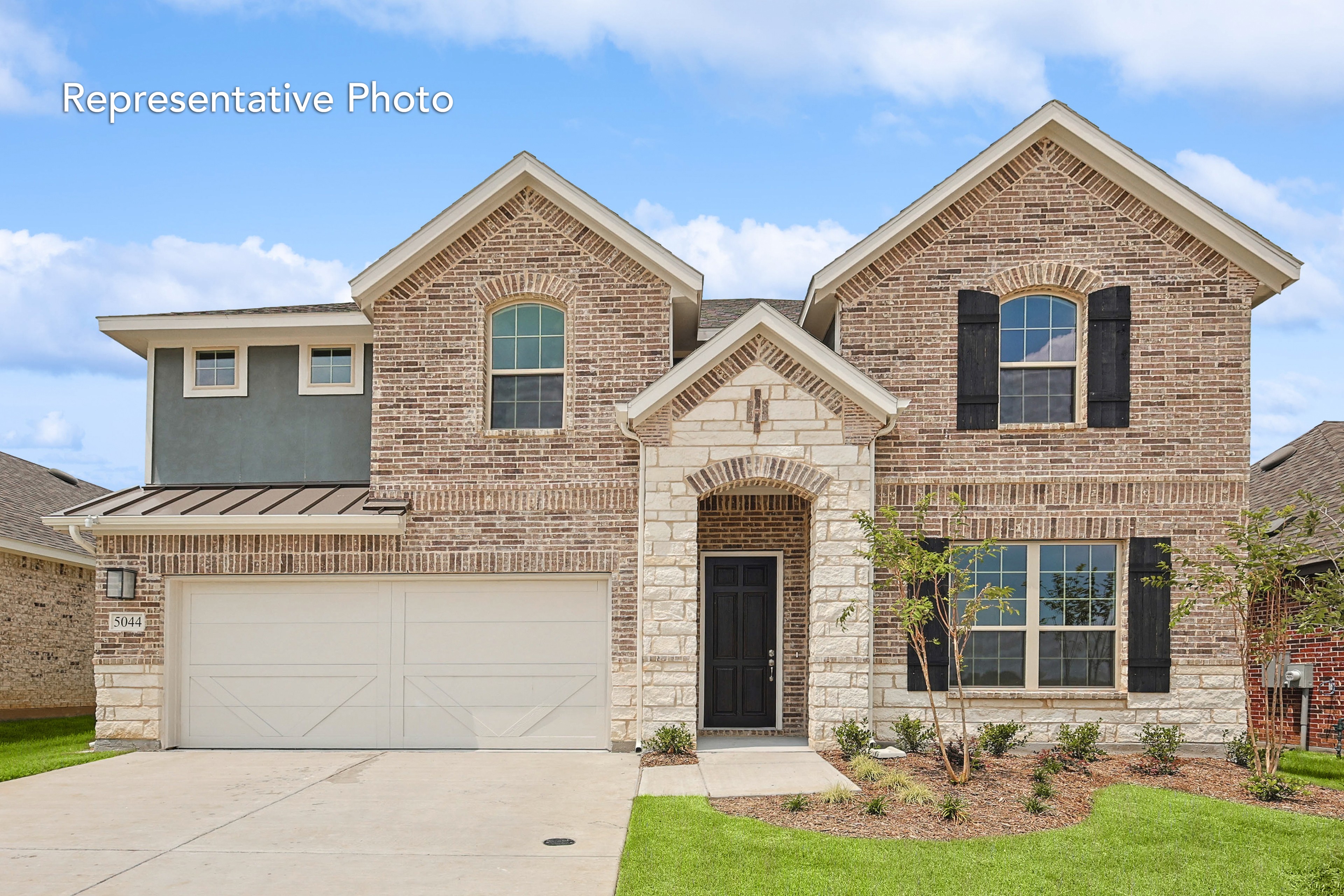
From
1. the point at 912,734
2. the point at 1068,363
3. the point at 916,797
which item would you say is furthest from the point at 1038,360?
the point at 916,797

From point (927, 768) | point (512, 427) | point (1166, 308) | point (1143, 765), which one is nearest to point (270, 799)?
point (512, 427)

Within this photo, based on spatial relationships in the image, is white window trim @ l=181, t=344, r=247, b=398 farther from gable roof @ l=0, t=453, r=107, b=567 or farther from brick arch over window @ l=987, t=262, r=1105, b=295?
brick arch over window @ l=987, t=262, r=1105, b=295

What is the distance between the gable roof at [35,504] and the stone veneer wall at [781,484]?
12159 mm

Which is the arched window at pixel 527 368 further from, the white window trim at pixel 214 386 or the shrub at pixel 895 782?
the shrub at pixel 895 782

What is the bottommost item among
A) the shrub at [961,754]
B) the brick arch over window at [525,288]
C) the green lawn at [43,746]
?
the green lawn at [43,746]

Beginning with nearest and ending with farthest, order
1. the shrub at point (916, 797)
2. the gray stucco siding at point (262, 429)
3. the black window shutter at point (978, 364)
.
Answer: the shrub at point (916, 797), the black window shutter at point (978, 364), the gray stucco siding at point (262, 429)

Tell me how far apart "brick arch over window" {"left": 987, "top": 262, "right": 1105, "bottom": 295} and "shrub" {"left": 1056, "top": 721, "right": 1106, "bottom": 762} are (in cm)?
535

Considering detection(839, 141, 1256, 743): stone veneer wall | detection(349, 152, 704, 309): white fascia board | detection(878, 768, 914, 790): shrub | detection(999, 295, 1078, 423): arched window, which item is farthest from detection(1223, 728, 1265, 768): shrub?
detection(349, 152, 704, 309): white fascia board

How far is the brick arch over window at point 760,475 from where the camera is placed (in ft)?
40.0

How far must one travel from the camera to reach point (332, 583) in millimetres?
13367

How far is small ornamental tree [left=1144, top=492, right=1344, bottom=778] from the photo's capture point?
10.6 m

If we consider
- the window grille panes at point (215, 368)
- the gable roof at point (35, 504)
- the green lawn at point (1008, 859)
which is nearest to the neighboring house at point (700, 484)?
the window grille panes at point (215, 368)

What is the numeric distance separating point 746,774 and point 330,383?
8061 millimetres

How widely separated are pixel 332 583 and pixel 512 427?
10.2 feet
